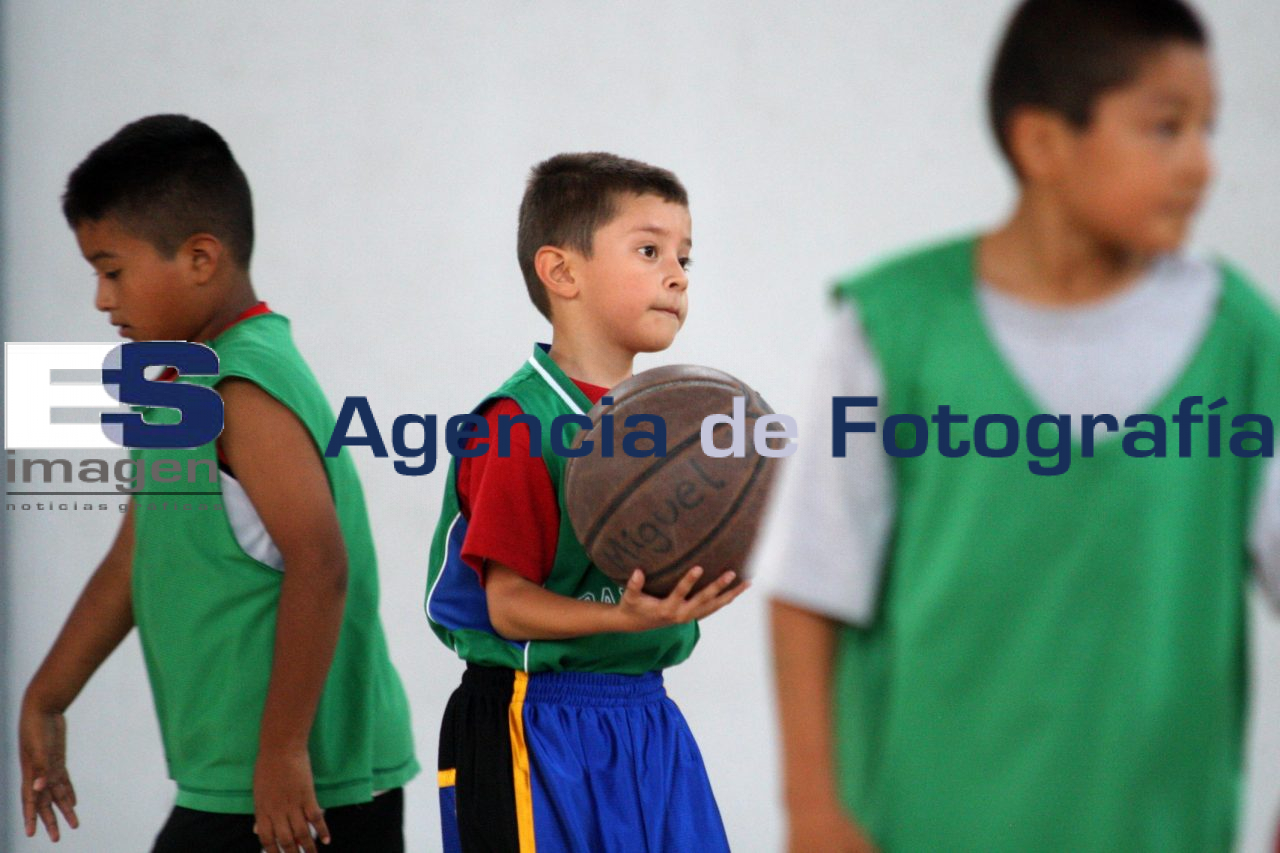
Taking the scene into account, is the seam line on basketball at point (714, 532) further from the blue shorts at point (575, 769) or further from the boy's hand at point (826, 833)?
the boy's hand at point (826, 833)

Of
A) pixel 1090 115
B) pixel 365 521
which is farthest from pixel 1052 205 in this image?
pixel 365 521

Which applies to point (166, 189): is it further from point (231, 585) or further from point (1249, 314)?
point (1249, 314)

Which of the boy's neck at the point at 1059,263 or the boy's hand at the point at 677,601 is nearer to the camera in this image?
the boy's neck at the point at 1059,263

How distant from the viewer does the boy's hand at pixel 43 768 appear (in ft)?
6.63

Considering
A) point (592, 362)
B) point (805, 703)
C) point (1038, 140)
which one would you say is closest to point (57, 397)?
point (592, 362)

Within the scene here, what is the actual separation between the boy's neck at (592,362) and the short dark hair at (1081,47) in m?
0.95

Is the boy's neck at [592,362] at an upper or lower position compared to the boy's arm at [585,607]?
upper

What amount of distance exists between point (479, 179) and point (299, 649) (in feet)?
5.23

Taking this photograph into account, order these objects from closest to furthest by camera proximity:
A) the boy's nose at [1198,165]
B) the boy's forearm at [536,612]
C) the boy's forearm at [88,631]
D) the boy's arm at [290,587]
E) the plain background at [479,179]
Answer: the boy's nose at [1198,165]
the boy's forearm at [536,612]
the boy's arm at [290,587]
the boy's forearm at [88,631]
the plain background at [479,179]

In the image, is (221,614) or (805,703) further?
(221,614)

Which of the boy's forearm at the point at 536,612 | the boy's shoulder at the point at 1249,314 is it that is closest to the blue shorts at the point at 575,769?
the boy's forearm at the point at 536,612

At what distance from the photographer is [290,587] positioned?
185cm

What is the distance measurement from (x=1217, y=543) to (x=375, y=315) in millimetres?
2404

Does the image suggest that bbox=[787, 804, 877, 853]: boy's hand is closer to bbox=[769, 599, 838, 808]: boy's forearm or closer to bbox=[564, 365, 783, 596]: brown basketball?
bbox=[769, 599, 838, 808]: boy's forearm
